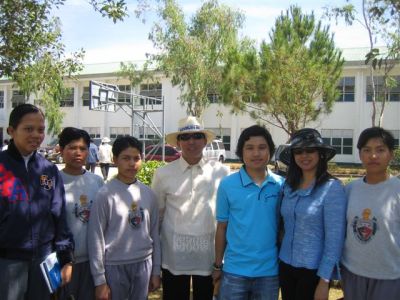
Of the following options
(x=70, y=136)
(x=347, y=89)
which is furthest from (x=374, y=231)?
(x=347, y=89)

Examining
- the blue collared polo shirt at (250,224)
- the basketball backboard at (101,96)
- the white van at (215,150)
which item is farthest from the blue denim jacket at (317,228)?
the white van at (215,150)

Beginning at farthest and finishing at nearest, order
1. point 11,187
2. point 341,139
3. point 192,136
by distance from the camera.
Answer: point 341,139 < point 192,136 < point 11,187

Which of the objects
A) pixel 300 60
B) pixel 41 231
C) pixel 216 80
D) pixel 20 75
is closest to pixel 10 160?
pixel 41 231

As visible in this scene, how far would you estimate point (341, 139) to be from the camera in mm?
28625

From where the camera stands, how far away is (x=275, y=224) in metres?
2.90

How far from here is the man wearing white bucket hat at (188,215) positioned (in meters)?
3.22

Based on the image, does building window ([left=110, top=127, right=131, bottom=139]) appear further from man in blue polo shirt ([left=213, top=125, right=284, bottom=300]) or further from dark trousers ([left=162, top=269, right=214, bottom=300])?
man in blue polo shirt ([left=213, top=125, right=284, bottom=300])

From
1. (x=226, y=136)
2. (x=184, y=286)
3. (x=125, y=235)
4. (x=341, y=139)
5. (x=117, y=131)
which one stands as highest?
(x=117, y=131)

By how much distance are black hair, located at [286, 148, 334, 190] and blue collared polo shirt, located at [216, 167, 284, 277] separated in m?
0.13

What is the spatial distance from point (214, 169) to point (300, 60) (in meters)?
17.0

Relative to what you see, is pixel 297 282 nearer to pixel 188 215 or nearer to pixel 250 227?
pixel 250 227

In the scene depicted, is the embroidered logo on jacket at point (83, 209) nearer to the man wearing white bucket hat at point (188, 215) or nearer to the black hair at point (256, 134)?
the man wearing white bucket hat at point (188, 215)

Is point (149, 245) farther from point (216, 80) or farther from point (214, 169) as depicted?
point (216, 80)

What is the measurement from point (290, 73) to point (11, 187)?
1767cm
